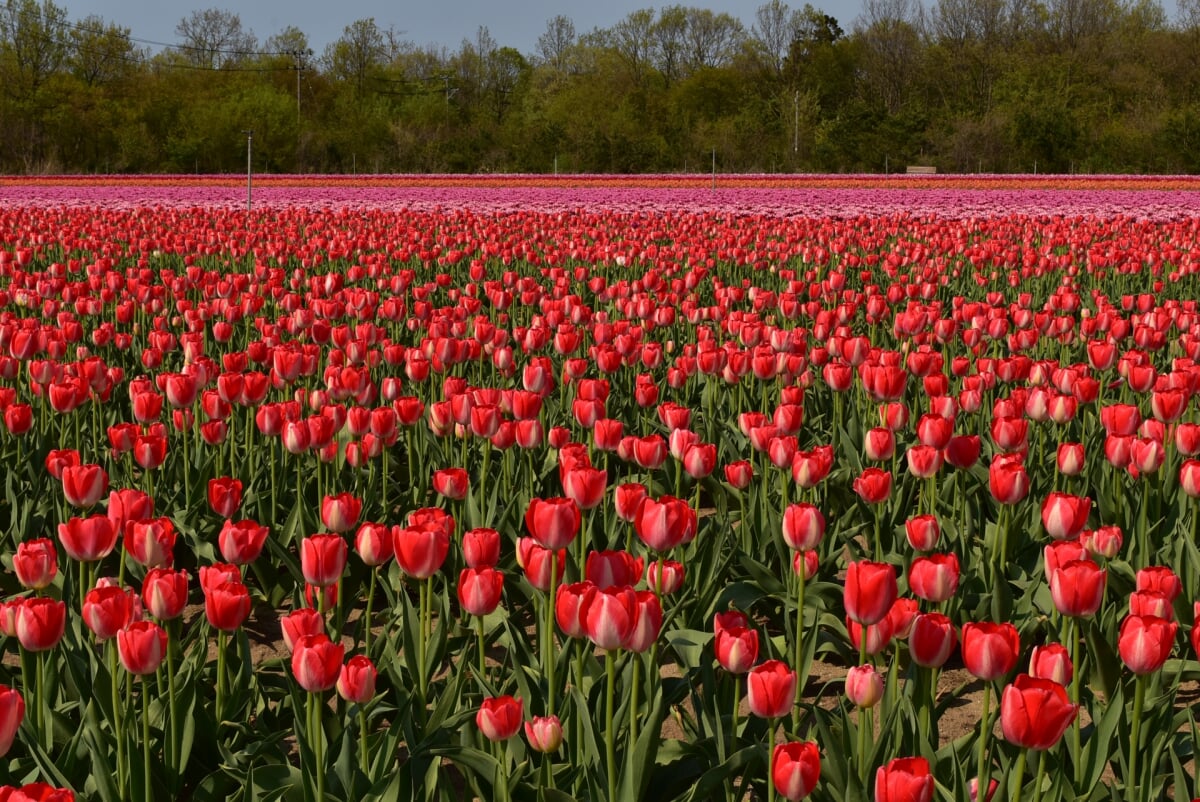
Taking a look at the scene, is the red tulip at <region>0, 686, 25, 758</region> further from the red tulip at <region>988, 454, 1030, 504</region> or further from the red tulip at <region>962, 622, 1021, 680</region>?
the red tulip at <region>988, 454, 1030, 504</region>

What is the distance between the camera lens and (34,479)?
4.19 meters

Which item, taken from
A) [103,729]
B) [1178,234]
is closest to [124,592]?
[103,729]

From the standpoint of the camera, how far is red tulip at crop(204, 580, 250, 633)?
2242mm

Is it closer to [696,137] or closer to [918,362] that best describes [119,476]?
[918,362]

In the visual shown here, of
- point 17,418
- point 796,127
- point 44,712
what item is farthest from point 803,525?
point 796,127

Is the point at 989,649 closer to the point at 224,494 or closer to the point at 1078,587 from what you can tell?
the point at 1078,587

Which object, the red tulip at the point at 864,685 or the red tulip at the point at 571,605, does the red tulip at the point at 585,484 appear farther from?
the red tulip at the point at 864,685

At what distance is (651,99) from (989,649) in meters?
67.1

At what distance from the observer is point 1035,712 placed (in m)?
1.72

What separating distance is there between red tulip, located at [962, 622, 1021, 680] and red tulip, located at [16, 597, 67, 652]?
1500 mm

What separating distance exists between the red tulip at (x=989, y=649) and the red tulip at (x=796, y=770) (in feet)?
0.94

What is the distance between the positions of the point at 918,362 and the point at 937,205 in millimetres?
17386

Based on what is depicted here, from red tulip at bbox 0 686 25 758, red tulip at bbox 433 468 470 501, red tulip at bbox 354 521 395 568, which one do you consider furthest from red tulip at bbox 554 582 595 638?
red tulip at bbox 433 468 470 501

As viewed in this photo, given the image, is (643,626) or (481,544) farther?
(481,544)
